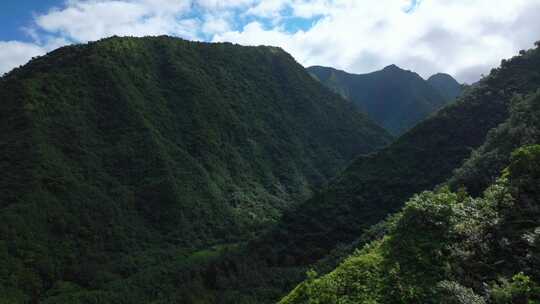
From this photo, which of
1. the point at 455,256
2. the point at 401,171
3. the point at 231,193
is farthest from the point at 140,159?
the point at 455,256

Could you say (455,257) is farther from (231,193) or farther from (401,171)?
(231,193)

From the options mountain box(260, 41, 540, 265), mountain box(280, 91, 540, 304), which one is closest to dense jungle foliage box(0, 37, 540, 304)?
mountain box(280, 91, 540, 304)

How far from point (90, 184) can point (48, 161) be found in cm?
670

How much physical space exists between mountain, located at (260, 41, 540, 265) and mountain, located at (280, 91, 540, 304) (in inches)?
1229

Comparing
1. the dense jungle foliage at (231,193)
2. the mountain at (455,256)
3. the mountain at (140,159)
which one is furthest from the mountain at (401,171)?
the mountain at (455,256)

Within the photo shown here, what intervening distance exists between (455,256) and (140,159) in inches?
2695

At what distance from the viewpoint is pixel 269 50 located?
139750 millimetres

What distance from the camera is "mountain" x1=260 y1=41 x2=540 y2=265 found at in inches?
1756

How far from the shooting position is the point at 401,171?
4862 cm

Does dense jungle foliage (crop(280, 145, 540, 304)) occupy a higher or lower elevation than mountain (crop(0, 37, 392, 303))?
lower

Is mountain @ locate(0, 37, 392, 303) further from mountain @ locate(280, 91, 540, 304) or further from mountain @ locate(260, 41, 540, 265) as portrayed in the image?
mountain @ locate(280, 91, 540, 304)

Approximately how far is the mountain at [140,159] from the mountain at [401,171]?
13231mm

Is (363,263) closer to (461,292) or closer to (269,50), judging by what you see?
(461,292)

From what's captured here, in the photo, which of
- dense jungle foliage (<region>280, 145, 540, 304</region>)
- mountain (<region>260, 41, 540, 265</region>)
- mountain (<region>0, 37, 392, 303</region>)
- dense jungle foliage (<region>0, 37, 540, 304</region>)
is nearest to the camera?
dense jungle foliage (<region>280, 145, 540, 304</region>)
